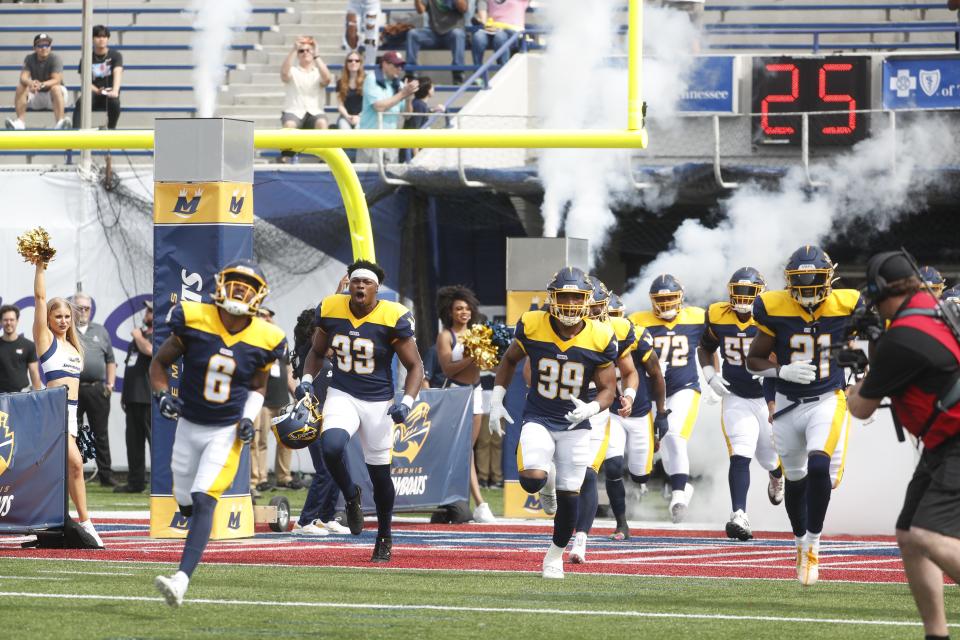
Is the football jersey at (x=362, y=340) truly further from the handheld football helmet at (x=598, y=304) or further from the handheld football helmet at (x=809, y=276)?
the handheld football helmet at (x=809, y=276)

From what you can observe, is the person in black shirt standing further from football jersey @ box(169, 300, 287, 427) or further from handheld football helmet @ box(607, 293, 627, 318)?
handheld football helmet @ box(607, 293, 627, 318)

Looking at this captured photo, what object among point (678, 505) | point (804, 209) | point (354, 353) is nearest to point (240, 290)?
point (354, 353)

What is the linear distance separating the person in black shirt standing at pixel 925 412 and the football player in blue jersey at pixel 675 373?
5856 millimetres

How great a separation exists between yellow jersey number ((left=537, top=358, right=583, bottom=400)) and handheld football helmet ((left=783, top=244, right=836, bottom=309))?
3.93 ft

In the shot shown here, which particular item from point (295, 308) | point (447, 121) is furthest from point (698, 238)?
point (295, 308)

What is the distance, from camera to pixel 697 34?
1630cm

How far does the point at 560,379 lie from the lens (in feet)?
28.1

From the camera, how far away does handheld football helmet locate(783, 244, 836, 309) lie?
8586 millimetres

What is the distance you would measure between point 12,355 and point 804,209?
7266 mm

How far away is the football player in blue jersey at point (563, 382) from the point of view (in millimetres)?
8477

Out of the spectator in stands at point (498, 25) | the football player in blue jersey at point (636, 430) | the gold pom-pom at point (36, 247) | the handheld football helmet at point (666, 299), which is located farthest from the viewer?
the spectator in stands at point (498, 25)

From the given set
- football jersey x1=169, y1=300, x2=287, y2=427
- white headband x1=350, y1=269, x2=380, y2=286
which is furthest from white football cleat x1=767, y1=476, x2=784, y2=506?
football jersey x1=169, y1=300, x2=287, y2=427

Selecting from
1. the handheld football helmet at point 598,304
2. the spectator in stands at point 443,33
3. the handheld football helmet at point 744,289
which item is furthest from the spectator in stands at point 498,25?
the handheld football helmet at point 598,304

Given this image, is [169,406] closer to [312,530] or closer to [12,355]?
[312,530]
